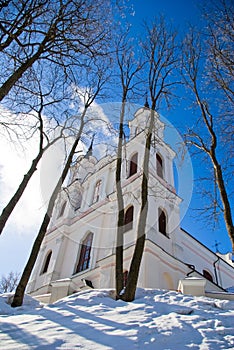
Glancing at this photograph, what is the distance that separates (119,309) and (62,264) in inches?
600

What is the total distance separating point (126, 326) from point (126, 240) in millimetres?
11025

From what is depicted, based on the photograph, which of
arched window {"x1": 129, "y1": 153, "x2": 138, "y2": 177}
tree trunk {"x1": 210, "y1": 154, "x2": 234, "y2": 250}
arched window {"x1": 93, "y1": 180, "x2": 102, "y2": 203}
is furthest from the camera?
arched window {"x1": 93, "y1": 180, "x2": 102, "y2": 203}

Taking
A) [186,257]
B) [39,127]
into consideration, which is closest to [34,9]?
[39,127]

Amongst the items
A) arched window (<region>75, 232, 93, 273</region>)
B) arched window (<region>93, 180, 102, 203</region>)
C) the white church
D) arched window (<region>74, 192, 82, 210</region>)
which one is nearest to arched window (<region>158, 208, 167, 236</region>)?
the white church

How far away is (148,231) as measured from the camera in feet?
51.3

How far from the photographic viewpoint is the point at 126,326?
4.86 meters

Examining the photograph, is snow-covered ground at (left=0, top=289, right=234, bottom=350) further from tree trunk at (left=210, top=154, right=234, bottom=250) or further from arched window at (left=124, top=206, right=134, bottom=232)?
arched window at (left=124, top=206, right=134, bottom=232)

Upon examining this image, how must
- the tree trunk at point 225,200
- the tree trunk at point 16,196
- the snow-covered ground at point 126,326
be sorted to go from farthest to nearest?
1. the tree trunk at point 16,196
2. the tree trunk at point 225,200
3. the snow-covered ground at point 126,326

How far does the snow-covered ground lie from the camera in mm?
4133

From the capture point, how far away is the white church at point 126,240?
1441 cm

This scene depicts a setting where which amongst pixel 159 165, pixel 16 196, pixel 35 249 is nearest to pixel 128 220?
pixel 159 165

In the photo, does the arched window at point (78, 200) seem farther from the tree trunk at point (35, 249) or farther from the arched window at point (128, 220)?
the tree trunk at point (35, 249)

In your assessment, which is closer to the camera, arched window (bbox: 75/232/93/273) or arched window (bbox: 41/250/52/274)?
arched window (bbox: 75/232/93/273)

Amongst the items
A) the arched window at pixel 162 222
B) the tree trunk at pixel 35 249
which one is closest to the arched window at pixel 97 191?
the arched window at pixel 162 222
